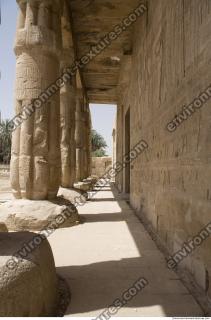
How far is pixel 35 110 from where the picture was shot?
18.6 feet

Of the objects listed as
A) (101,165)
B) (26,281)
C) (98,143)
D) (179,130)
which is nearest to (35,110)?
(179,130)

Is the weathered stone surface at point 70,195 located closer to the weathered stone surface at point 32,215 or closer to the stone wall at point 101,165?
the weathered stone surface at point 32,215

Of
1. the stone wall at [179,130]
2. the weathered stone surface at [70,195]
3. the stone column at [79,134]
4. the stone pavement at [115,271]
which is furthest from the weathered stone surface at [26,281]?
the stone column at [79,134]

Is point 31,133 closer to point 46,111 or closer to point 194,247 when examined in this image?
point 46,111

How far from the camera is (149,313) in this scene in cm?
242

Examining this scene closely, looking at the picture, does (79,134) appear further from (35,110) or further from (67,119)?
(35,110)

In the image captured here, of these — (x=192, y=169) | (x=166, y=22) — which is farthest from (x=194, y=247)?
(x=166, y=22)

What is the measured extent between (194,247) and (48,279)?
4.77 ft

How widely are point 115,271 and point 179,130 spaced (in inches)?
67.5

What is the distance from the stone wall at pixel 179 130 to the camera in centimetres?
281

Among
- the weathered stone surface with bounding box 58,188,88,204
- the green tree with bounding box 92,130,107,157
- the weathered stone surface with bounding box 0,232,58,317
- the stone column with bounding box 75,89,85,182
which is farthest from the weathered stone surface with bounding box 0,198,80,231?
the green tree with bounding box 92,130,107,157

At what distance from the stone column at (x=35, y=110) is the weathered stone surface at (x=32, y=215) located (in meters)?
0.20

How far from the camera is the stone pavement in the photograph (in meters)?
2.53

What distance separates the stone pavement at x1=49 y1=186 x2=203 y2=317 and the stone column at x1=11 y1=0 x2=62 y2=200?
1007mm
